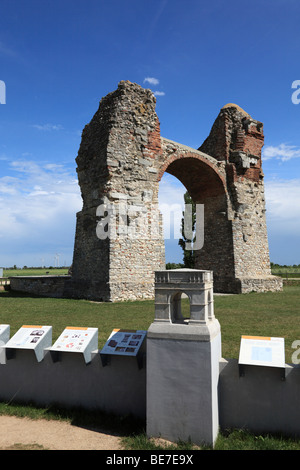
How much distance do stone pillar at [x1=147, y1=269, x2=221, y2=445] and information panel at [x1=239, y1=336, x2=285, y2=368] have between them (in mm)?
288

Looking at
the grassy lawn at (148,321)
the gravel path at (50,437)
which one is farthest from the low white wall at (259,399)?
the gravel path at (50,437)

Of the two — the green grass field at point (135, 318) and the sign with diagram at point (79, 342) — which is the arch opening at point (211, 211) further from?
the sign with diagram at point (79, 342)

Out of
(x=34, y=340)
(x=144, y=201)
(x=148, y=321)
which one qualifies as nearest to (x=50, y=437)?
(x=34, y=340)

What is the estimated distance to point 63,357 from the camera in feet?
13.3

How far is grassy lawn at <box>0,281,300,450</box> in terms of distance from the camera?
10.4 feet

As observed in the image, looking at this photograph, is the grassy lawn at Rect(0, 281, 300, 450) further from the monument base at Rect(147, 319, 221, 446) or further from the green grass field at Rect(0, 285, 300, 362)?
the monument base at Rect(147, 319, 221, 446)

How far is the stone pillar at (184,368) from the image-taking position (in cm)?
315

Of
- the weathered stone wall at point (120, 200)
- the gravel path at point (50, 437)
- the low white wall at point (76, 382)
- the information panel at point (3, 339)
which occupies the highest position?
the weathered stone wall at point (120, 200)

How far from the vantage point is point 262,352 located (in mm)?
3379

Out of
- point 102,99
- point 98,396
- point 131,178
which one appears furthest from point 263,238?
point 98,396

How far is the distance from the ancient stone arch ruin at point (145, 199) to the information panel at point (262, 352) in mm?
6742

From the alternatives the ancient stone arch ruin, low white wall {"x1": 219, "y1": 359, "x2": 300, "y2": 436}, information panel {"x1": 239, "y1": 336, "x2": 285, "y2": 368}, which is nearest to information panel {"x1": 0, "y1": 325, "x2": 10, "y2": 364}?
low white wall {"x1": 219, "y1": 359, "x2": 300, "y2": 436}
